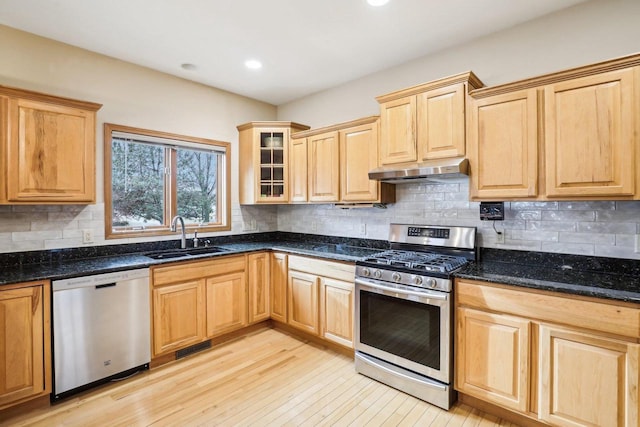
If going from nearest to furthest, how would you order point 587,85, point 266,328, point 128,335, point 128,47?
1. point 587,85
2. point 128,335
3. point 128,47
4. point 266,328

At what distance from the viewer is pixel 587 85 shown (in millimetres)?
1913

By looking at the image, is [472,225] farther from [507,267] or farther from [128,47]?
[128,47]

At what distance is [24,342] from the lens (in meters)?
2.10

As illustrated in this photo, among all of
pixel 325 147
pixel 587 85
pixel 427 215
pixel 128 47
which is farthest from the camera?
pixel 325 147

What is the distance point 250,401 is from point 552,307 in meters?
2.08

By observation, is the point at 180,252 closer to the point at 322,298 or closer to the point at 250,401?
the point at 322,298

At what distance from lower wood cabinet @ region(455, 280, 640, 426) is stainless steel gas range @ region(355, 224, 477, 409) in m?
0.12

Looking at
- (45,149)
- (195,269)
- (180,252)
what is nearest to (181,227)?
(180,252)

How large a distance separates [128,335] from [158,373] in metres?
0.43

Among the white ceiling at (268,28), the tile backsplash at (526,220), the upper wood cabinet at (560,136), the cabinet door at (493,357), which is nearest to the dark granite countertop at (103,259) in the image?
the tile backsplash at (526,220)

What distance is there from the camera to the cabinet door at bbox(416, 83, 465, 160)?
2.40 metres

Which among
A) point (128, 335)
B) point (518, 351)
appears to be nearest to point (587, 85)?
point (518, 351)

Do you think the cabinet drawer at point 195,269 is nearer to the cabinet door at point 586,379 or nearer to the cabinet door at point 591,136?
the cabinet door at point 586,379

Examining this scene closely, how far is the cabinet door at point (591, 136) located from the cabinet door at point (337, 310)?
175 cm
